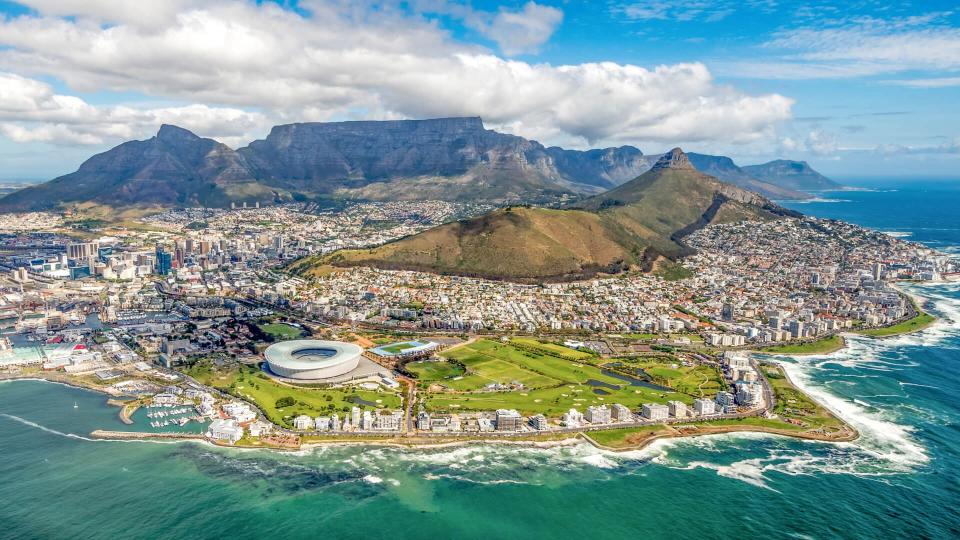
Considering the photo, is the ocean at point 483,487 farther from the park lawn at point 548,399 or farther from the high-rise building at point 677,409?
the park lawn at point 548,399

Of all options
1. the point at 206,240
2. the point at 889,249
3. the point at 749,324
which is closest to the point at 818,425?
the point at 749,324

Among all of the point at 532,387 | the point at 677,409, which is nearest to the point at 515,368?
the point at 532,387

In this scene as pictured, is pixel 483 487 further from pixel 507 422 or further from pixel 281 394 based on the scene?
pixel 281 394

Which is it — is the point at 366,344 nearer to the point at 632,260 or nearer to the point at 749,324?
the point at 749,324

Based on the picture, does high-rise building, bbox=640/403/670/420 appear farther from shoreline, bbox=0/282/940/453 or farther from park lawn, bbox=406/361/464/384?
park lawn, bbox=406/361/464/384

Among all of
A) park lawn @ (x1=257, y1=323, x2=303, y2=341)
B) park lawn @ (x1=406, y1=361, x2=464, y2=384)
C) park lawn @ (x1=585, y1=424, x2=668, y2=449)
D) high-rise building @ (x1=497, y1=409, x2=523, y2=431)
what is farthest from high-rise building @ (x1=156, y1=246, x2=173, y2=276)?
park lawn @ (x1=585, y1=424, x2=668, y2=449)
